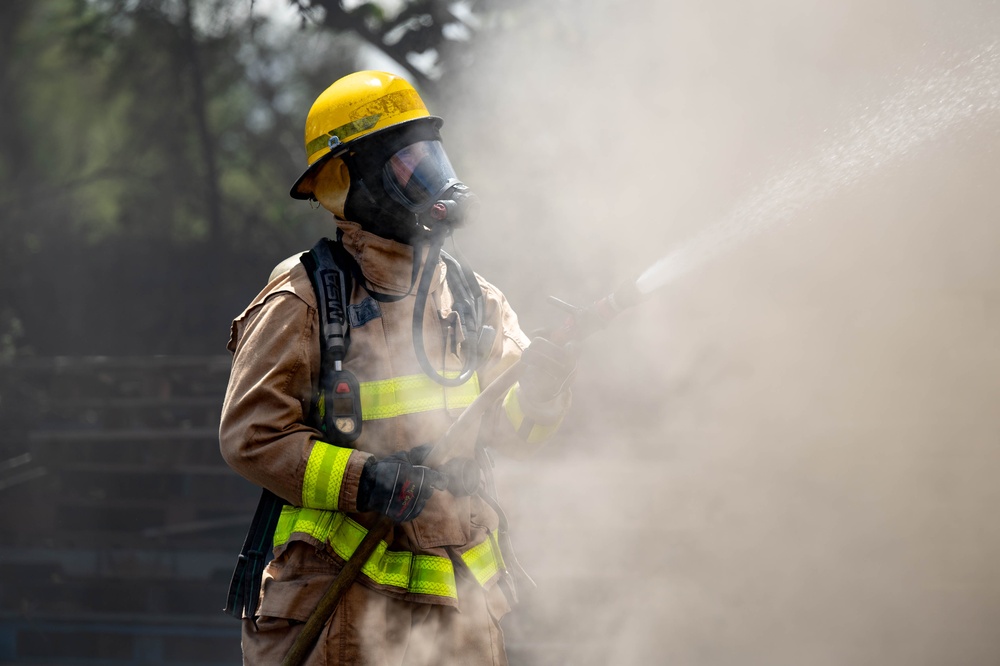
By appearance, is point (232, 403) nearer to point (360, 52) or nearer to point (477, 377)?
point (477, 377)

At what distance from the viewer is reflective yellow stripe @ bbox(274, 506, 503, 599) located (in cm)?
216

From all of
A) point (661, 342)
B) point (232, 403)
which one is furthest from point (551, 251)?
point (232, 403)

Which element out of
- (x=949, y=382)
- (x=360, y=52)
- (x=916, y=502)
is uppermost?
(x=360, y=52)

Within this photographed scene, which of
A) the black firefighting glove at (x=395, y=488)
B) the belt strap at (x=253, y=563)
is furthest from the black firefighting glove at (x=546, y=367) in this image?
the belt strap at (x=253, y=563)

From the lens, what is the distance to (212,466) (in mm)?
6590

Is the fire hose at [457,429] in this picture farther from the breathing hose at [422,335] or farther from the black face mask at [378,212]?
the black face mask at [378,212]

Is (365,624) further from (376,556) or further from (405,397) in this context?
(405,397)

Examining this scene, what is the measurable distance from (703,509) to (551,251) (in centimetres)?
153

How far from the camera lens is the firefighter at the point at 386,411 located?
6.95 ft

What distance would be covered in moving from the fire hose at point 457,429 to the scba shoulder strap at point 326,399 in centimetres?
16

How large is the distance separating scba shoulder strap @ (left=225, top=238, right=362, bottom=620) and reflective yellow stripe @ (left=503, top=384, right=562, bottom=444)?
1.22 ft

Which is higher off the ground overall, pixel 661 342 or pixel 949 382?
pixel 661 342

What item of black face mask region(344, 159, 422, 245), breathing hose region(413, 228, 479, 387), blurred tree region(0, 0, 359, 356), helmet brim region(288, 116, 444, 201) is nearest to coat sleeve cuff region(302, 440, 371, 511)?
breathing hose region(413, 228, 479, 387)

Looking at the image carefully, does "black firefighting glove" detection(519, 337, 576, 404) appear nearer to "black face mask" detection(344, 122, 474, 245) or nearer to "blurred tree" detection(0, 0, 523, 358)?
"black face mask" detection(344, 122, 474, 245)
